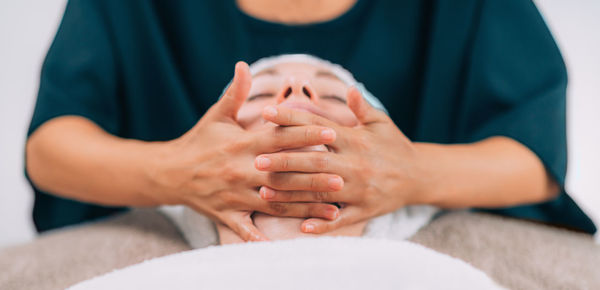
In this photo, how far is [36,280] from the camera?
0.58 meters

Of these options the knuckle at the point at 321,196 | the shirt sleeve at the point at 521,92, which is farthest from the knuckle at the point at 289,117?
the shirt sleeve at the point at 521,92

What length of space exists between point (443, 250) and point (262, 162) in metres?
0.34

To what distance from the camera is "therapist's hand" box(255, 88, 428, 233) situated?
513 millimetres

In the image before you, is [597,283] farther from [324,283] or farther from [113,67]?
[113,67]

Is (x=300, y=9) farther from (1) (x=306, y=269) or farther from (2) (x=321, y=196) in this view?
(1) (x=306, y=269)

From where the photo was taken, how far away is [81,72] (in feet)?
2.60

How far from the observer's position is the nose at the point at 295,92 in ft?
1.96

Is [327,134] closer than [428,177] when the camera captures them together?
Yes

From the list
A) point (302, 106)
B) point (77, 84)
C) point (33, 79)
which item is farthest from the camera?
point (33, 79)

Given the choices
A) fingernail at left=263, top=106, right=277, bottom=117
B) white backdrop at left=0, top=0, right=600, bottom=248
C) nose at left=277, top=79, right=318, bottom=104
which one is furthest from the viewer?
white backdrop at left=0, top=0, right=600, bottom=248

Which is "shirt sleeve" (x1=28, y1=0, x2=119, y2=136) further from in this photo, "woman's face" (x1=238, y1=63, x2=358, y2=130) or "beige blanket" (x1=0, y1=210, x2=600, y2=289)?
"woman's face" (x1=238, y1=63, x2=358, y2=130)

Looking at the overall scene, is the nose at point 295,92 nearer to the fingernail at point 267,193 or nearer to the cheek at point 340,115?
the cheek at point 340,115

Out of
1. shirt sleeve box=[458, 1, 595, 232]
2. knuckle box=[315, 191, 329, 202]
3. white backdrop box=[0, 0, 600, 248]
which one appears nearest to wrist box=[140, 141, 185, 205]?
knuckle box=[315, 191, 329, 202]

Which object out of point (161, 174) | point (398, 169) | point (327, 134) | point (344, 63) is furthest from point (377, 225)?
point (344, 63)
